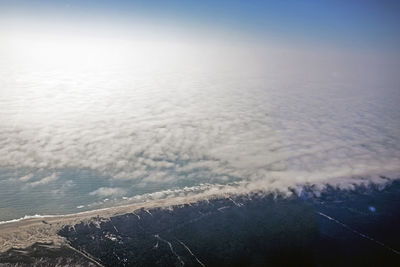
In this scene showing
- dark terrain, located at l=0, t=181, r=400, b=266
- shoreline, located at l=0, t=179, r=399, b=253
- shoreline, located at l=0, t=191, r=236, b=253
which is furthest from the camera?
shoreline, located at l=0, t=179, r=399, b=253

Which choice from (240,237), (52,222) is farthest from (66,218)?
(240,237)

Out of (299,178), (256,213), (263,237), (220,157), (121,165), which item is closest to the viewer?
(263,237)

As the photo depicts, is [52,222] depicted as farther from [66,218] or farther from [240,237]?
[240,237]

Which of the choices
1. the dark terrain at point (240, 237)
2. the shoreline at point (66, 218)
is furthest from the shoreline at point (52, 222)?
the dark terrain at point (240, 237)

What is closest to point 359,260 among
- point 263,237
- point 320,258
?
point 320,258

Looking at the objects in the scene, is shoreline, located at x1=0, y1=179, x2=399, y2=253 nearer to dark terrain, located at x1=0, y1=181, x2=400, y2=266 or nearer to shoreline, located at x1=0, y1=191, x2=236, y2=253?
shoreline, located at x1=0, y1=191, x2=236, y2=253

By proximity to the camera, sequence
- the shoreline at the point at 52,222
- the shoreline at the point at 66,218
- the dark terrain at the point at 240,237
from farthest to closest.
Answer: the shoreline at the point at 66,218
the shoreline at the point at 52,222
the dark terrain at the point at 240,237

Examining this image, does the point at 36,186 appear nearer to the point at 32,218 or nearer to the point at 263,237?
the point at 32,218

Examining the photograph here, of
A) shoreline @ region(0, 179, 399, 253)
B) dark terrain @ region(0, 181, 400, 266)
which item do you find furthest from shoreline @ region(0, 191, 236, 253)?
dark terrain @ region(0, 181, 400, 266)

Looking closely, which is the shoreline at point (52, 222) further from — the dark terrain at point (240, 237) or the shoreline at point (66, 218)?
the dark terrain at point (240, 237)

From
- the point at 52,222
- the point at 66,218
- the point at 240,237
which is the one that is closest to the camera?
the point at 240,237

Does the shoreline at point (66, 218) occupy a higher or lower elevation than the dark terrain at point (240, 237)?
higher
